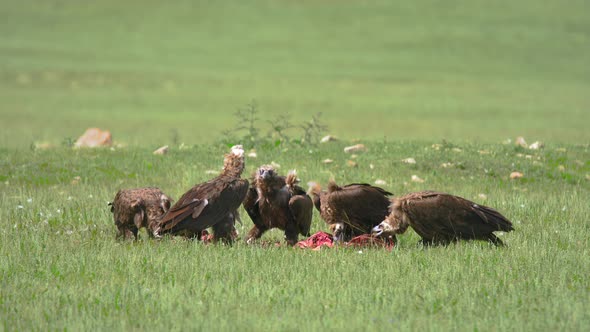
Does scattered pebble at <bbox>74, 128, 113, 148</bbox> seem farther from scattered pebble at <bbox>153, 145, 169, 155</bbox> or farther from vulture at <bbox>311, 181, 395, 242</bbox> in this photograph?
vulture at <bbox>311, 181, 395, 242</bbox>

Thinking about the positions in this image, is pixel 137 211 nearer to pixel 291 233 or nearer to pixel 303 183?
pixel 291 233

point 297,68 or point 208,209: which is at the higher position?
point 297,68

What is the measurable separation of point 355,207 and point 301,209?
620 millimetres

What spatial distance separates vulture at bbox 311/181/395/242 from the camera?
10.4m

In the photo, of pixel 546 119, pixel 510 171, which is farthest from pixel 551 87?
pixel 510 171

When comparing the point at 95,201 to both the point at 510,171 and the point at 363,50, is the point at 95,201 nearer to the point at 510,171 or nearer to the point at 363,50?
the point at 510,171

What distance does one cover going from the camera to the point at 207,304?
748cm

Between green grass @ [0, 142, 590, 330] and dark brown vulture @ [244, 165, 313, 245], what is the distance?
0.73 m

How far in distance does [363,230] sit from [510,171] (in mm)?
6021

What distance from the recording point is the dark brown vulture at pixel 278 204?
10.4 meters

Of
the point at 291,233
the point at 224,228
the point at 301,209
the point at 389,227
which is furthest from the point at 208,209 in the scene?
the point at 389,227

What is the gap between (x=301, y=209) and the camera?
10.3m

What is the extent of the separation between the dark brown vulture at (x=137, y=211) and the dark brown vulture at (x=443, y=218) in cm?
244

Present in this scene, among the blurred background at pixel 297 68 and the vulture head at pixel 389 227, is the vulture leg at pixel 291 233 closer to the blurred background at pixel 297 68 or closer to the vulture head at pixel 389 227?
the vulture head at pixel 389 227
